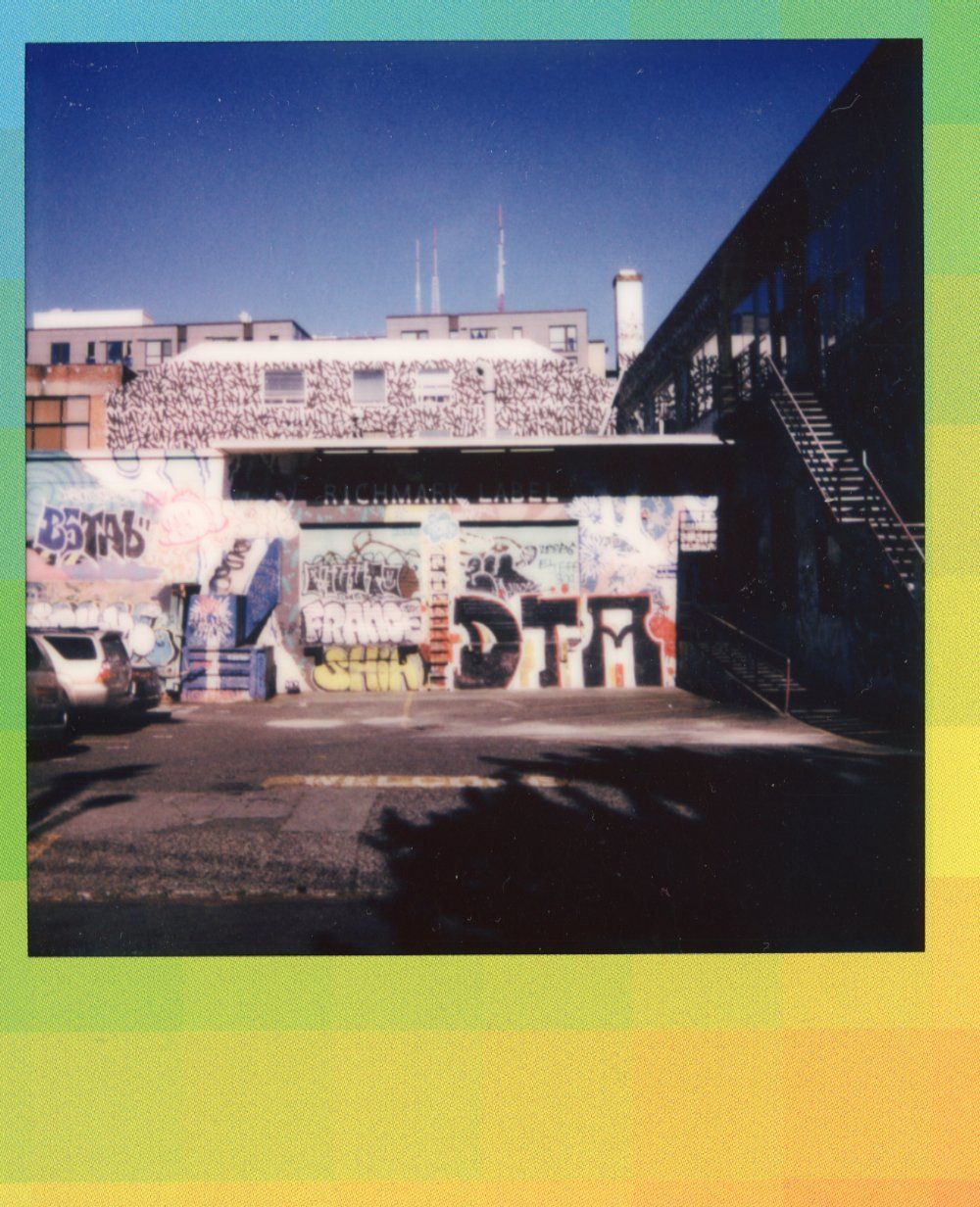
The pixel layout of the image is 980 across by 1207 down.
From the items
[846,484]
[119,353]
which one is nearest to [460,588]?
[846,484]

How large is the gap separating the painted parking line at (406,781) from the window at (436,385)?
42.3 feet

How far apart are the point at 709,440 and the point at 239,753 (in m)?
10.8

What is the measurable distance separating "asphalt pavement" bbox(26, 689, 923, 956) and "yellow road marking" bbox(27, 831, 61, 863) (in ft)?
0.09

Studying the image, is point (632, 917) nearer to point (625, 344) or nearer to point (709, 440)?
point (709, 440)

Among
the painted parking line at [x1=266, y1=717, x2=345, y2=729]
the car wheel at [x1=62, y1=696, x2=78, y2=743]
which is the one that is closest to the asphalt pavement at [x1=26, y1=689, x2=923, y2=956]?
the car wheel at [x1=62, y1=696, x2=78, y2=743]

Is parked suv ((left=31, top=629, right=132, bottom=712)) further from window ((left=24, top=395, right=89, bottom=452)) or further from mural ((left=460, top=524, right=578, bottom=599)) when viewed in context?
window ((left=24, top=395, right=89, bottom=452))

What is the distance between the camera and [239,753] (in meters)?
9.90

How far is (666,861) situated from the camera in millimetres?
5809

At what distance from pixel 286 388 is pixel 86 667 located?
12.7 metres

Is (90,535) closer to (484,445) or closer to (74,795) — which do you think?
(484,445)

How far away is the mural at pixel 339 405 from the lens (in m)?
18.8

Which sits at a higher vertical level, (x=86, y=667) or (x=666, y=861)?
(x=86, y=667)

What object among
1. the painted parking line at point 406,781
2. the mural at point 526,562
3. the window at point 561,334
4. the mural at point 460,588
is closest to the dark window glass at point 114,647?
the mural at point 460,588

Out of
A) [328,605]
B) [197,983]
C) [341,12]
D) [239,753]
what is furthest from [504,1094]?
[328,605]
